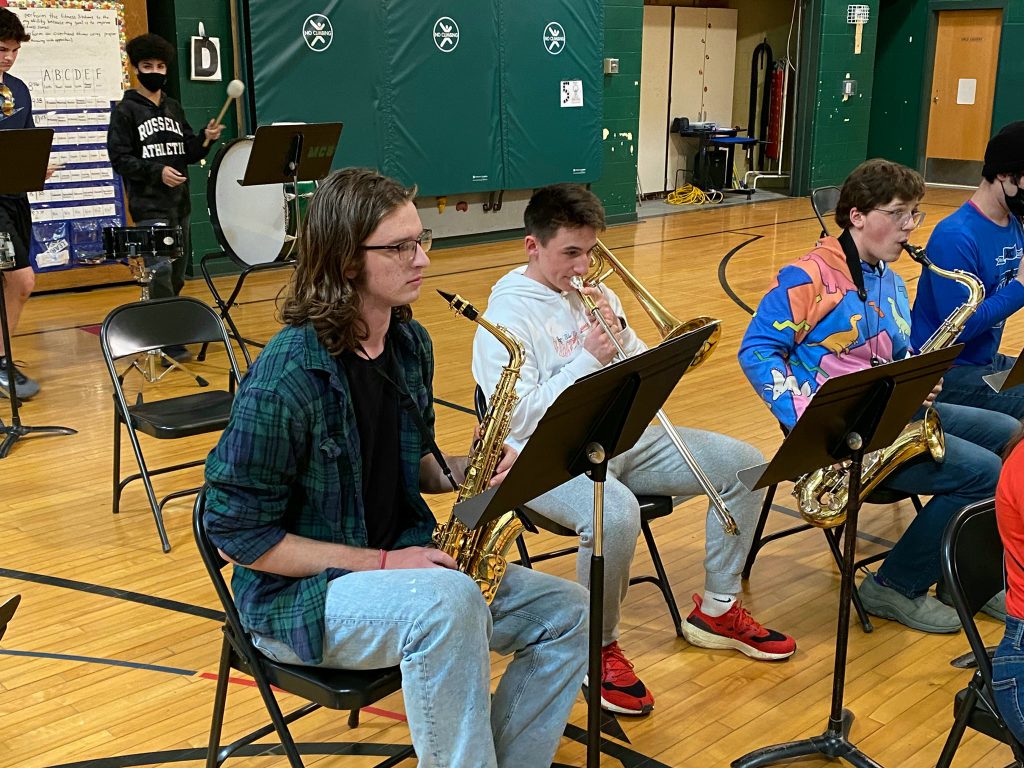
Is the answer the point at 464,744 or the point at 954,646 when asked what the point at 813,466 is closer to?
the point at 464,744

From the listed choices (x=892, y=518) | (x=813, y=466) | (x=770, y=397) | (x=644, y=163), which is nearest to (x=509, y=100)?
(x=644, y=163)

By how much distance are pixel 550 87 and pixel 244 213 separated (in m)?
5.10

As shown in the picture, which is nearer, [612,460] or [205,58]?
[612,460]

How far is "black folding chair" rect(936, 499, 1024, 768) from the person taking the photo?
6.91 ft

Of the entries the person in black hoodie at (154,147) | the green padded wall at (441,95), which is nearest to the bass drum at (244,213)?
the person in black hoodie at (154,147)

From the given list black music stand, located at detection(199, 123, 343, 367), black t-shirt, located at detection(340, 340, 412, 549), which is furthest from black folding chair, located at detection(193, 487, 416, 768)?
black music stand, located at detection(199, 123, 343, 367)

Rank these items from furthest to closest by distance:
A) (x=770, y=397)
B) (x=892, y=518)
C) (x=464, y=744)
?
(x=892, y=518), (x=770, y=397), (x=464, y=744)

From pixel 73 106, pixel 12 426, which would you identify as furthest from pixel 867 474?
pixel 73 106

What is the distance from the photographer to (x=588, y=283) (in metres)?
3.23

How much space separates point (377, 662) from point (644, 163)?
12.0 meters

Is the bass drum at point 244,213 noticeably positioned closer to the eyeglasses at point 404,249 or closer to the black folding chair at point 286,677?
the eyeglasses at point 404,249

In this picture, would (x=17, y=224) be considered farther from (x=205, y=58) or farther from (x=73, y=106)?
(x=205, y=58)

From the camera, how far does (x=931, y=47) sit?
49.3ft

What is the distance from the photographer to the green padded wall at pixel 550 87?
33.7ft
